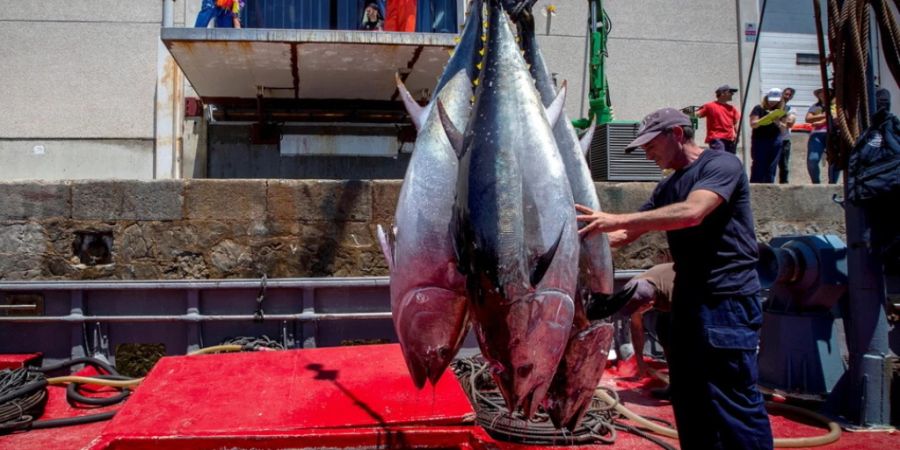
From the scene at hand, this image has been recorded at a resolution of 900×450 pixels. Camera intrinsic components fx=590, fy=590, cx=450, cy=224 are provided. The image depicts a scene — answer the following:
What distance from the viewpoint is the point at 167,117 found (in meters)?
8.13

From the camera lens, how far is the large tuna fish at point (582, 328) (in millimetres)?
1687

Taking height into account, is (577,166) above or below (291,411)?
above

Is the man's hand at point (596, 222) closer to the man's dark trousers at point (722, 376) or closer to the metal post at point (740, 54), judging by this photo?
the man's dark trousers at point (722, 376)

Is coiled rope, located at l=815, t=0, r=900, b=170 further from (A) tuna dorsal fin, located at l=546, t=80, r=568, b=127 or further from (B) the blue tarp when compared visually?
(B) the blue tarp

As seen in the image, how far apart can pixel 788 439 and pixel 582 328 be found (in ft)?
7.12

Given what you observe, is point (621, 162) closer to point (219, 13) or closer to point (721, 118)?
point (721, 118)

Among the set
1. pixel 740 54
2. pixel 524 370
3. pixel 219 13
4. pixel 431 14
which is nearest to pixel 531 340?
pixel 524 370

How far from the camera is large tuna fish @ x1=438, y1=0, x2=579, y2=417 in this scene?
4.75 ft

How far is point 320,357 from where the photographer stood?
304cm

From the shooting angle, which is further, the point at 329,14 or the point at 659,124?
the point at 329,14

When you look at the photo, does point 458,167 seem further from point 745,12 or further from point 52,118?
point 745,12

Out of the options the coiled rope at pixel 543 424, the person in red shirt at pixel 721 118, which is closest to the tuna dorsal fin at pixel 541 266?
the coiled rope at pixel 543 424

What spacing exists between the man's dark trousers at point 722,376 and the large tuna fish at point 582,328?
2.37ft

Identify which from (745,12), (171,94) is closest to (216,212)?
(171,94)
